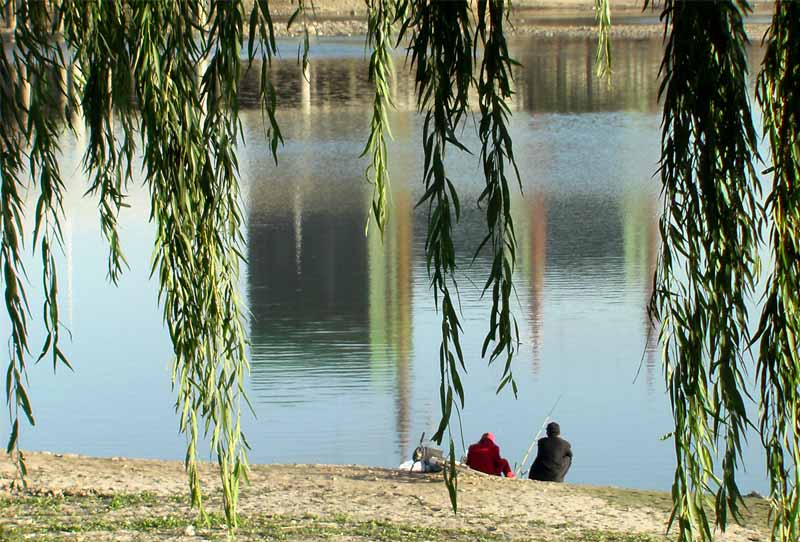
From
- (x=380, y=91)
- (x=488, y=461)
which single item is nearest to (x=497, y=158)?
(x=380, y=91)

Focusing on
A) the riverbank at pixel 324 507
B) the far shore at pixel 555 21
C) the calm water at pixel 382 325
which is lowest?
the calm water at pixel 382 325

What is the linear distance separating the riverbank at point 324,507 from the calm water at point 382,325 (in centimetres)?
160

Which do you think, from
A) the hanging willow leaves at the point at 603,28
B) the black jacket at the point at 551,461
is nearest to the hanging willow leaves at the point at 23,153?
the hanging willow leaves at the point at 603,28

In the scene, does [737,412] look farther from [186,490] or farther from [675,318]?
[186,490]

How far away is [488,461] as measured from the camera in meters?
10.3

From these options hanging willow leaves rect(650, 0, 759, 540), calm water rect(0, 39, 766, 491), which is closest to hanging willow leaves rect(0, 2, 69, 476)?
calm water rect(0, 39, 766, 491)

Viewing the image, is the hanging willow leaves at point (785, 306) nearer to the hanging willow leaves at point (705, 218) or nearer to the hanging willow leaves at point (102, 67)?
the hanging willow leaves at point (705, 218)

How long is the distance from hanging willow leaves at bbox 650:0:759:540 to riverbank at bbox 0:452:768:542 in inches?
180

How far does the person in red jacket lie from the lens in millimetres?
10320

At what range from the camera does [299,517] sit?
27.7 ft

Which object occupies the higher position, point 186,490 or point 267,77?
point 267,77

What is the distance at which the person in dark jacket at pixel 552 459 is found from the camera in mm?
10359

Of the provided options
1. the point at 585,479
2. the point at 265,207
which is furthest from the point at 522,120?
the point at 585,479

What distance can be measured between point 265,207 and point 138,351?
9582 millimetres
